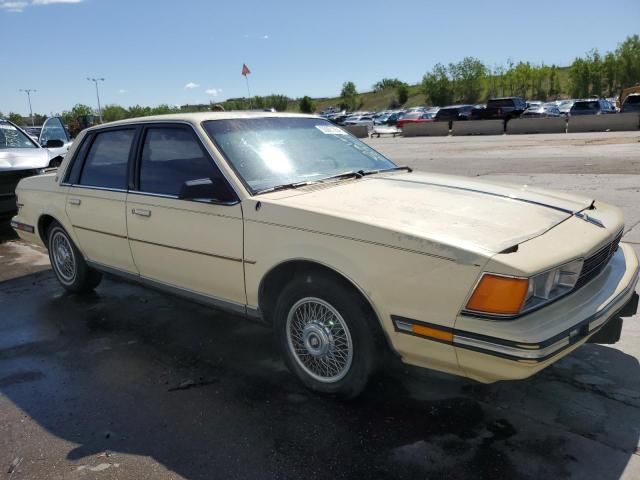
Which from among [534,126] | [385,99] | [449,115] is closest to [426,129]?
[449,115]

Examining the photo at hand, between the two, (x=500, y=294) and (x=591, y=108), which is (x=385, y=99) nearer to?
(x=591, y=108)

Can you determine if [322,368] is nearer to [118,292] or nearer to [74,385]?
[74,385]

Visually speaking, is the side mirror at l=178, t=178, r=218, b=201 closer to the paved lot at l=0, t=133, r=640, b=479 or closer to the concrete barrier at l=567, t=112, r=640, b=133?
the paved lot at l=0, t=133, r=640, b=479

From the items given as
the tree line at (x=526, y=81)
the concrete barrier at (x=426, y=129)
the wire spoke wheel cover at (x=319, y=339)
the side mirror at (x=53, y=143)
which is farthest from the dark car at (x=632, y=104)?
the tree line at (x=526, y=81)

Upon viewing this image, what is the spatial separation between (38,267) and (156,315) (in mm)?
2750

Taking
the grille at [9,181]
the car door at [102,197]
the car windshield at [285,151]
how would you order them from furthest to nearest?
the grille at [9,181] < the car door at [102,197] < the car windshield at [285,151]

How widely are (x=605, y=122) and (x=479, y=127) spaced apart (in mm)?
6507

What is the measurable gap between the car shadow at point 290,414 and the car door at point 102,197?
0.77 m

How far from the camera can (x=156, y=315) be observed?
187 inches

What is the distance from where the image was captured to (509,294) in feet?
7.80

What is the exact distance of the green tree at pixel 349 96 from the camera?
425ft

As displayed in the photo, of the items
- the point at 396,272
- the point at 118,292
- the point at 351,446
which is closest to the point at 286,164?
the point at 396,272

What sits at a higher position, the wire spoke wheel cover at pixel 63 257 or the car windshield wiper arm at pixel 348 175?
the car windshield wiper arm at pixel 348 175

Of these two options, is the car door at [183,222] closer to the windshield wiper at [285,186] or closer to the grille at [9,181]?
the windshield wiper at [285,186]
